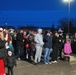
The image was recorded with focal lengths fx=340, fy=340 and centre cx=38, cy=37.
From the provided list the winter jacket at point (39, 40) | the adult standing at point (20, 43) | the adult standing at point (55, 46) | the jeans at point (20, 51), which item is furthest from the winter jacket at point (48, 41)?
the jeans at point (20, 51)

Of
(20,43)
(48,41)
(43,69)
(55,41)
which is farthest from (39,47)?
(43,69)

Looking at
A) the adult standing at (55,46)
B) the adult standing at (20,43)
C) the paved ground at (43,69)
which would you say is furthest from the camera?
the adult standing at (20,43)

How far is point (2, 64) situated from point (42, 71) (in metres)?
4.66

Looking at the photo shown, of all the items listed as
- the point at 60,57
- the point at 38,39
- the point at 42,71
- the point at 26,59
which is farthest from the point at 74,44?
the point at 42,71

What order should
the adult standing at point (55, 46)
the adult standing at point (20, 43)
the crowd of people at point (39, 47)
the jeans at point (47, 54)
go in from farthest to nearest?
the adult standing at point (20, 43) → the adult standing at point (55, 46) → the jeans at point (47, 54) → the crowd of people at point (39, 47)

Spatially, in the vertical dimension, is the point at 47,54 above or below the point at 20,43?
below

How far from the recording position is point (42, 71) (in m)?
14.1

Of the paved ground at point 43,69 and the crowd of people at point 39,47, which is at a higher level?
the crowd of people at point 39,47

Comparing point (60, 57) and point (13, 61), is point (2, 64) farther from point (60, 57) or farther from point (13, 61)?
point (60, 57)

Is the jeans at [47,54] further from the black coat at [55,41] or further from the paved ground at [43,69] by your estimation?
the black coat at [55,41]

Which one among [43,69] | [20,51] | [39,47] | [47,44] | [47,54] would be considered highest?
[47,44]

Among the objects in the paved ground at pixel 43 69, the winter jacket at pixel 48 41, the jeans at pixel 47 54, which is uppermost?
the winter jacket at pixel 48 41

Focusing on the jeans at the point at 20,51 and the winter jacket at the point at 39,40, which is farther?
the jeans at the point at 20,51

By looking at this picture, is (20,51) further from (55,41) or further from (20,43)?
(55,41)
